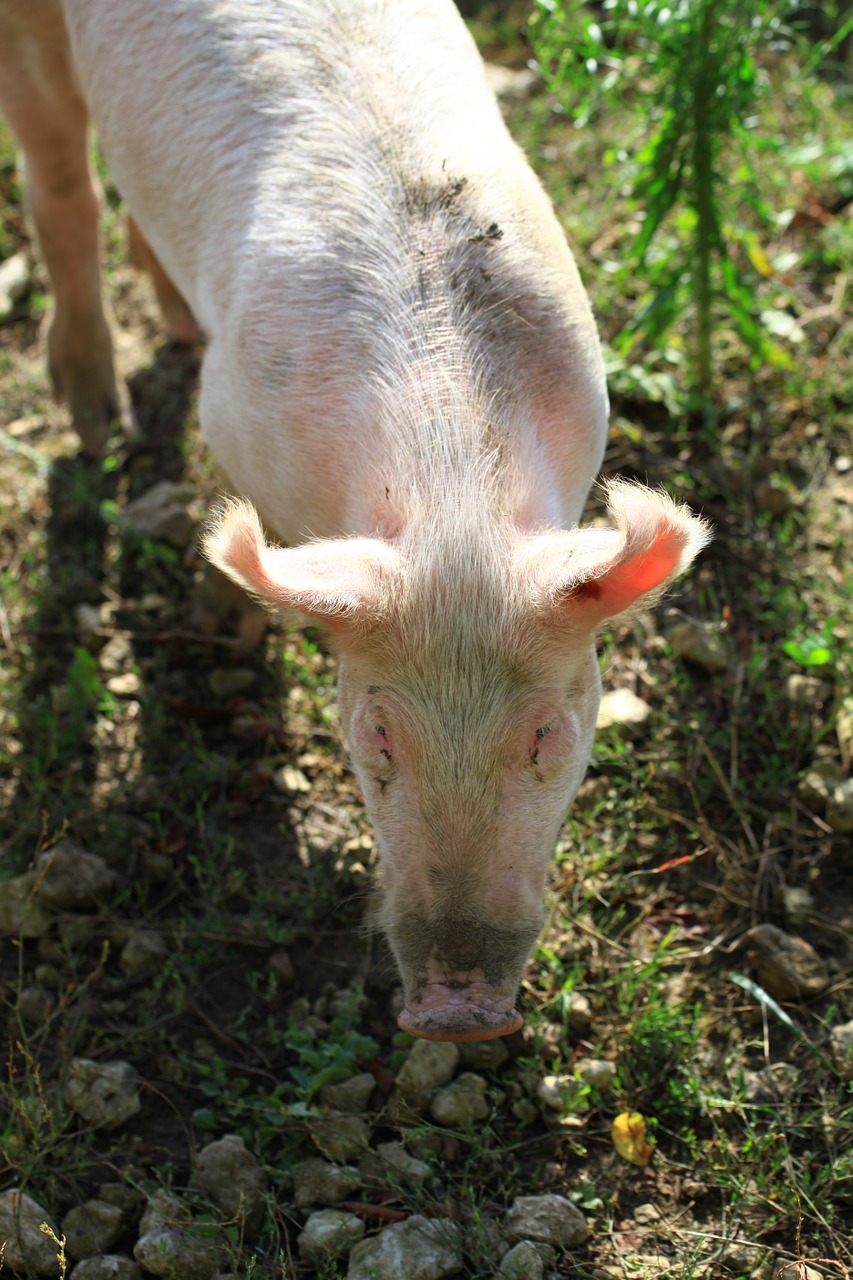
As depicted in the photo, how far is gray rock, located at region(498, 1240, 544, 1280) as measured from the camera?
248cm

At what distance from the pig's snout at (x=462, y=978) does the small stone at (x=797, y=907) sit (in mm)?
1134

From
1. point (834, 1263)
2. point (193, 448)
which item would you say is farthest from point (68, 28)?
point (834, 1263)

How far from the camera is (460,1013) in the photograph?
2404mm

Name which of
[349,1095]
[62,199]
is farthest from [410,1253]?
[62,199]

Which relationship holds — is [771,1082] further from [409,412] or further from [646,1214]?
[409,412]

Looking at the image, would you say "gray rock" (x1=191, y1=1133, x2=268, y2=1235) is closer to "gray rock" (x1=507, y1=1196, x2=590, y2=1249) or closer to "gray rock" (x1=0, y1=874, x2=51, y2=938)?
"gray rock" (x1=507, y1=1196, x2=590, y2=1249)

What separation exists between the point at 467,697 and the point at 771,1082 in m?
1.37

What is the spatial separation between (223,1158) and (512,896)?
1.00 metres

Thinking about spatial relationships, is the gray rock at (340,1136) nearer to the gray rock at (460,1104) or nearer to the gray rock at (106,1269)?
the gray rock at (460,1104)

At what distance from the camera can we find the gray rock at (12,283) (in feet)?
17.5

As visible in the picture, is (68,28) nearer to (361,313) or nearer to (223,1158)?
(361,313)

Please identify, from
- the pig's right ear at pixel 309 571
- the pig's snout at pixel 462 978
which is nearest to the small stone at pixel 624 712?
the pig's snout at pixel 462 978

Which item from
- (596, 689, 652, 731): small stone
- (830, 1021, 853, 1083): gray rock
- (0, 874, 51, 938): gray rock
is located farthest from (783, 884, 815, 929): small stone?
(0, 874, 51, 938): gray rock

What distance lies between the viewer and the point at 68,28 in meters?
3.89
